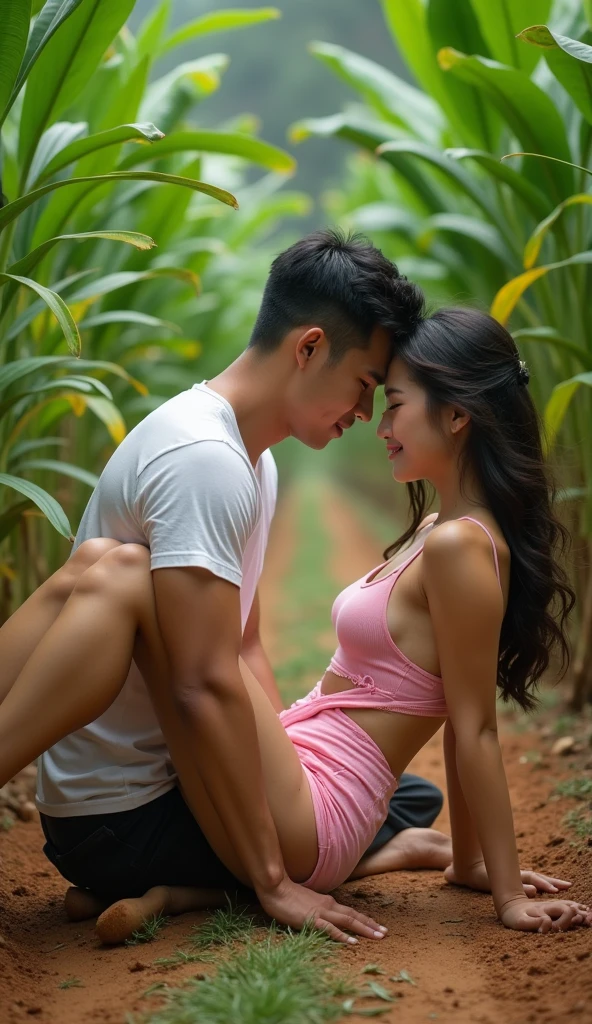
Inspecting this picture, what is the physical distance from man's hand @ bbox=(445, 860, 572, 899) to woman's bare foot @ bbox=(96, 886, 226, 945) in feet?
1.37

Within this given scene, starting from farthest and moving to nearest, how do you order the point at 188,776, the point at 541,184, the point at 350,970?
the point at 541,184 < the point at 188,776 < the point at 350,970

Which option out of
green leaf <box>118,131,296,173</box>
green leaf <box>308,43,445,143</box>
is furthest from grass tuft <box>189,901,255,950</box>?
green leaf <box>308,43,445,143</box>

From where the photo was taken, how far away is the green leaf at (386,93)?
2.97 metres

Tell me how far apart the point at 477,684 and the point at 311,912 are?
0.40 m

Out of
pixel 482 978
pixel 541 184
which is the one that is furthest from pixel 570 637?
pixel 482 978

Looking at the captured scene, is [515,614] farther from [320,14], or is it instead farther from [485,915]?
[320,14]

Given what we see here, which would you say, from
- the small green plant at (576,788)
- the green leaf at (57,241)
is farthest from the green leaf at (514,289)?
the small green plant at (576,788)

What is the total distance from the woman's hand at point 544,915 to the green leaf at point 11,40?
147cm

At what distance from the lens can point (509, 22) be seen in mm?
2344

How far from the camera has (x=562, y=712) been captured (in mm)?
2781

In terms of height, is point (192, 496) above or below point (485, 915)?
above

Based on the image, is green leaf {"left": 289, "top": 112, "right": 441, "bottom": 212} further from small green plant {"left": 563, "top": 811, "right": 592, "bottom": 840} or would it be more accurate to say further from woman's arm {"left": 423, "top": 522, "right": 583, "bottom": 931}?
small green plant {"left": 563, "top": 811, "right": 592, "bottom": 840}

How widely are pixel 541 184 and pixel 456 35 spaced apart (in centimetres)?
46

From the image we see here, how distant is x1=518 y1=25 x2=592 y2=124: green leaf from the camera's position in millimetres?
1597
